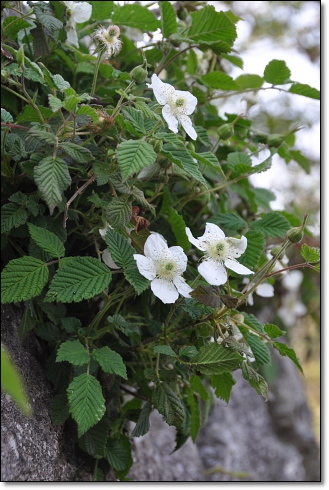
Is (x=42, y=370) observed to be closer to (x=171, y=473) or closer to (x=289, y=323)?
(x=171, y=473)

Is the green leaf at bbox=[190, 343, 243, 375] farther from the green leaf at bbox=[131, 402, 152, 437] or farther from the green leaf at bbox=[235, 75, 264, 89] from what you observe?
the green leaf at bbox=[235, 75, 264, 89]

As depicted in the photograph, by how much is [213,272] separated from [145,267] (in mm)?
73

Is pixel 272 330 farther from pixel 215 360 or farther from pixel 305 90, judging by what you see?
pixel 305 90

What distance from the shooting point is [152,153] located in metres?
0.56

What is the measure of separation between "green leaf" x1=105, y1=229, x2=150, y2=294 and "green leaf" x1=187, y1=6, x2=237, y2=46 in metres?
0.32

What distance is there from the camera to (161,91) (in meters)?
0.61

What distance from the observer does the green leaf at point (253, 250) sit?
0.71 meters

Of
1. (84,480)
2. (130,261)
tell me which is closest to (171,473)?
(84,480)

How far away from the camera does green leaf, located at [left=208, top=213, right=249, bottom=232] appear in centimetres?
77

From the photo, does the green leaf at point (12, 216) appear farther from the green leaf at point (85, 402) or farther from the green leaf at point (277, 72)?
the green leaf at point (277, 72)

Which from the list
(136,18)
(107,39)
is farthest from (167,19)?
(107,39)

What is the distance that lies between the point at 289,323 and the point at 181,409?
3.81 ft

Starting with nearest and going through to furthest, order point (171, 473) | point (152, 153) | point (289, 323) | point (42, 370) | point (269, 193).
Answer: point (152, 153) → point (42, 370) → point (269, 193) → point (171, 473) → point (289, 323)

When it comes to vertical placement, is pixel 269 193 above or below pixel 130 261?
below
